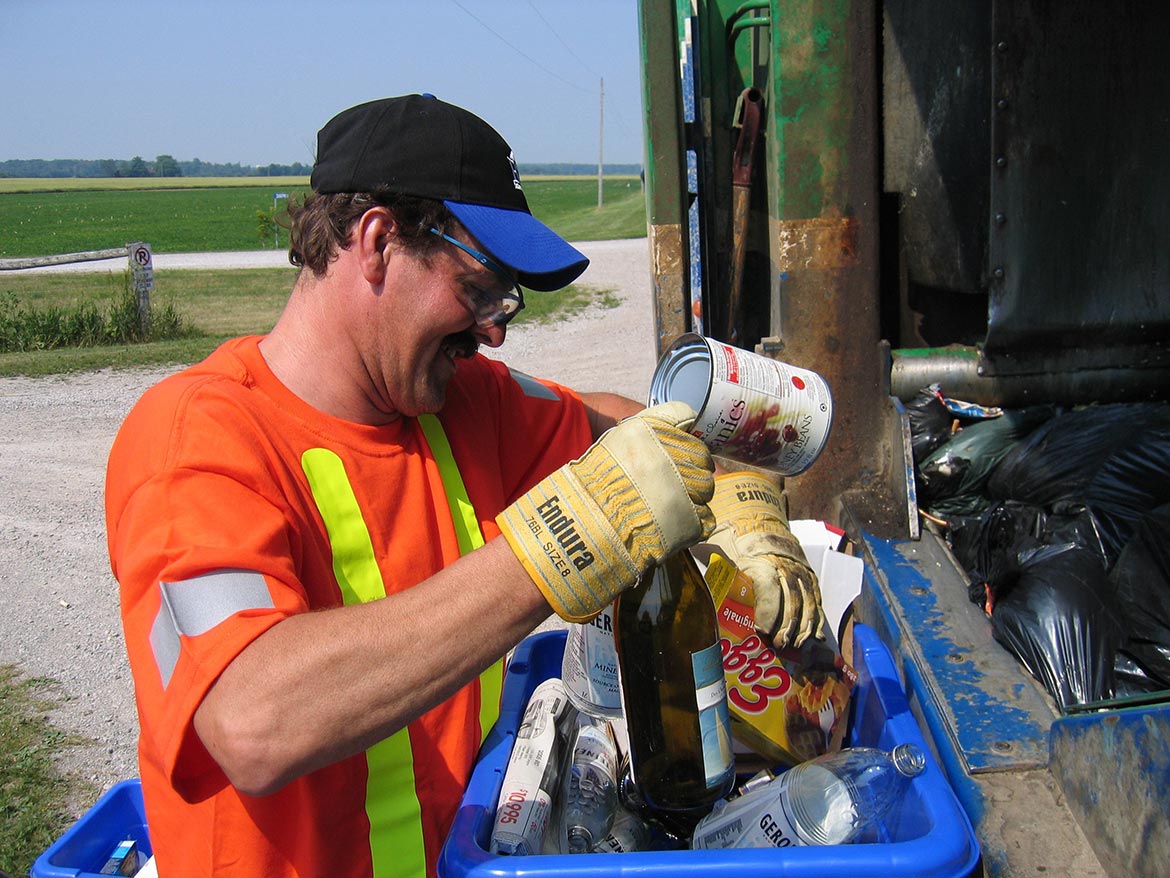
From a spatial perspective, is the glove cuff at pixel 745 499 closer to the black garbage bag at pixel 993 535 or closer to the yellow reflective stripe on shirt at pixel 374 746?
the yellow reflective stripe on shirt at pixel 374 746

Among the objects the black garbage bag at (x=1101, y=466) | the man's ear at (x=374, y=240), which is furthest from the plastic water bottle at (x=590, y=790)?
the black garbage bag at (x=1101, y=466)

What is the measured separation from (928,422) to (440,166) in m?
2.27

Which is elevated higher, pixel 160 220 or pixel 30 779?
pixel 160 220

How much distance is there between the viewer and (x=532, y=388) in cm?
215

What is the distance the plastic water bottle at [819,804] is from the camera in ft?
4.41

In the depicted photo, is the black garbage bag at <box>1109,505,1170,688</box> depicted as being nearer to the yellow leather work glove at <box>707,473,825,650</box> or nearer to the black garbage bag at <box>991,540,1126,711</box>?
the black garbage bag at <box>991,540,1126,711</box>

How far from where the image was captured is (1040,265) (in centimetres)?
309

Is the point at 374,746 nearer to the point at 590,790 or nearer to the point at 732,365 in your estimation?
the point at 590,790

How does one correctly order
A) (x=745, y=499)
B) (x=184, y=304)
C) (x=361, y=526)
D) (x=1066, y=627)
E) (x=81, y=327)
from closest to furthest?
(x=361, y=526) → (x=745, y=499) → (x=1066, y=627) → (x=81, y=327) → (x=184, y=304)

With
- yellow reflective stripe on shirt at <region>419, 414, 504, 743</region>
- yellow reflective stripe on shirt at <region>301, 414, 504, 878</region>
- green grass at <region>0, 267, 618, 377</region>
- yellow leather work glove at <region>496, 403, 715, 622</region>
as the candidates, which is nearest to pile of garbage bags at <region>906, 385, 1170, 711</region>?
yellow leather work glove at <region>496, 403, 715, 622</region>

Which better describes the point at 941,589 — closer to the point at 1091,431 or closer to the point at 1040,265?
the point at 1091,431

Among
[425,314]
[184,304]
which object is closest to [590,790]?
A: [425,314]

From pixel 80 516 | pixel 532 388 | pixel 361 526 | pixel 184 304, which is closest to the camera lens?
pixel 361 526

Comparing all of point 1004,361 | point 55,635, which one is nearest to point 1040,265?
point 1004,361
